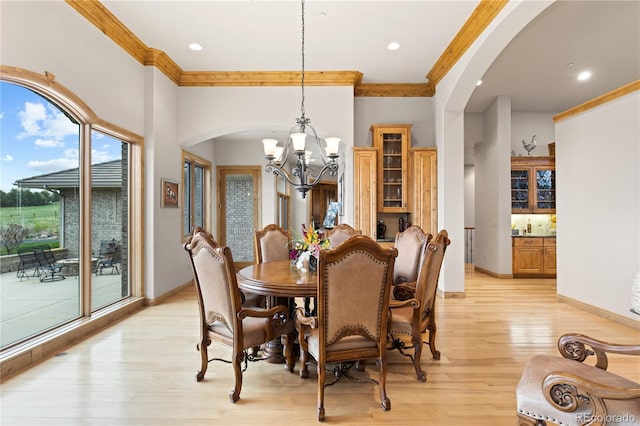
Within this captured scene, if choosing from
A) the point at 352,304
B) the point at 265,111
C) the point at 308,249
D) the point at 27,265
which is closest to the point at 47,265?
the point at 27,265

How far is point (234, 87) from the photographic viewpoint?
509 cm

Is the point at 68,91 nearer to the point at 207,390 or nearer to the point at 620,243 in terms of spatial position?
the point at 207,390

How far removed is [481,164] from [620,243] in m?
3.60

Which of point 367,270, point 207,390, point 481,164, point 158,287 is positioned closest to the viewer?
point 367,270

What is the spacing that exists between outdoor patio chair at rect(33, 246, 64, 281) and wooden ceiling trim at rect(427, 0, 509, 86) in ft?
16.5

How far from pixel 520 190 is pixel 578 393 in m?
6.26

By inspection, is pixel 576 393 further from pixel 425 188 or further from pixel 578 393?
pixel 425 188

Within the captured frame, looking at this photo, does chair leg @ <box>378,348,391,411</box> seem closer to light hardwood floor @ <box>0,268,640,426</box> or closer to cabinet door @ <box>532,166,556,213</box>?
light hardwood floor @ <box>0,268,640,426</box>

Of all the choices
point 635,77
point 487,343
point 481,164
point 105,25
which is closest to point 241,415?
point 487,343

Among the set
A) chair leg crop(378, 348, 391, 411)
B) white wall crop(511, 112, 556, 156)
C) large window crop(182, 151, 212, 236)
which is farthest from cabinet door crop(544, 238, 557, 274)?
large window crop(182, 151, 212, 236)

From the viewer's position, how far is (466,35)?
3.82 meters

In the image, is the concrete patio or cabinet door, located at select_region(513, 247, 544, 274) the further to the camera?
cabinet door, located at select_region(513, 247, 544, 274)

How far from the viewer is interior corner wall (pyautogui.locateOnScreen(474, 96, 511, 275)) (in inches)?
249

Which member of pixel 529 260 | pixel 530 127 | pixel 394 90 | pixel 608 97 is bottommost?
pixel 529 260
